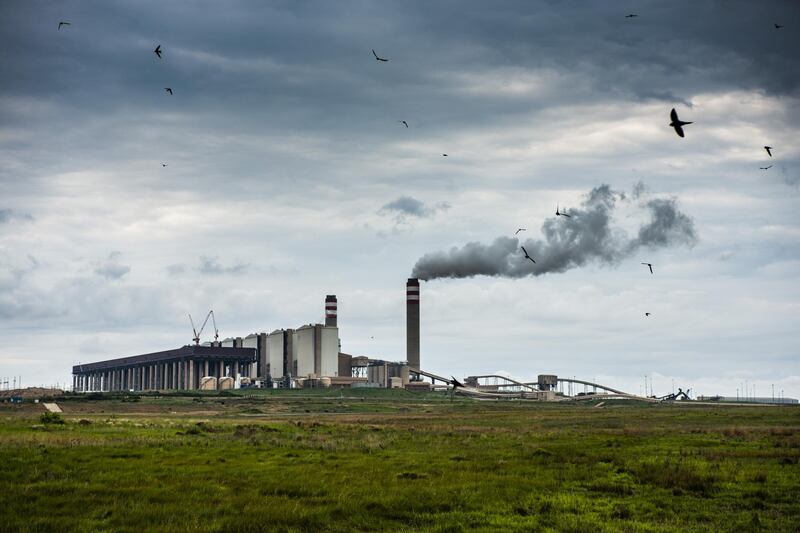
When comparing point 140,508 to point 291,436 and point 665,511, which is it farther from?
point 291,436

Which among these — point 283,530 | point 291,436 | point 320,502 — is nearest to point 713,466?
point 320,502

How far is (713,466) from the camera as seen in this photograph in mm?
38000

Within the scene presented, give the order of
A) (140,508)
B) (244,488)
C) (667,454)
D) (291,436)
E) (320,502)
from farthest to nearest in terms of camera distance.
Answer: (291,436) < (667,454) < (244,488) < (320,502) < (140,508)

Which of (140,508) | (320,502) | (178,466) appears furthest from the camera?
(178,466)

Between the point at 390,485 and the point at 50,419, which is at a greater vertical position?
the point at 390,485

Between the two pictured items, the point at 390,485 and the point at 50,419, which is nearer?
the point at 390,485

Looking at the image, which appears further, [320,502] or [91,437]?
[91,437]

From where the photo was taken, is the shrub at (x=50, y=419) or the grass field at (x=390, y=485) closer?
the grass field at (x=390, y=485)

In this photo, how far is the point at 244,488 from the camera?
3105cm

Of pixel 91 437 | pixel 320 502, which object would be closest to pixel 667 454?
pixel 320 502

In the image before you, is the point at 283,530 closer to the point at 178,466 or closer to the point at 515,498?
the point at 515,498

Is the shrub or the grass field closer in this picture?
the grass field

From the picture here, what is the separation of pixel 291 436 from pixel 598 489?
29.2 m

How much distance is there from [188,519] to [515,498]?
11226 mm
